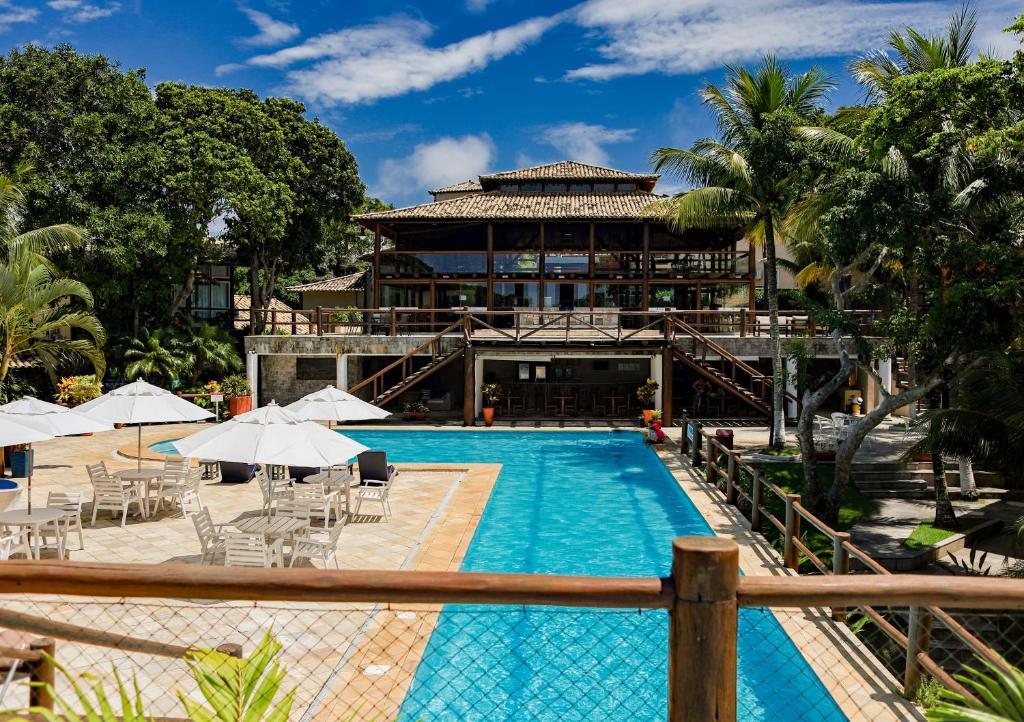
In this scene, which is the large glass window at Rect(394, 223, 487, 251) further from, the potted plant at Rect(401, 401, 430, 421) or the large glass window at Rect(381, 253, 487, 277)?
the potted plant at Rect(401, 401, 430, 421)

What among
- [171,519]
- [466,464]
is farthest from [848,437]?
[171,519]

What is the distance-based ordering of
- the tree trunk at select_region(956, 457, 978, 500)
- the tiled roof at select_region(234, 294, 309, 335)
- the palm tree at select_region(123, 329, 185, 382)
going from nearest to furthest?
the tree trunk at select_region(956, 457, 978, 500) < the palm tree at select_region(123, 329, 185, 382) < the tiled roof at select_region(234, 294, 309, 335)

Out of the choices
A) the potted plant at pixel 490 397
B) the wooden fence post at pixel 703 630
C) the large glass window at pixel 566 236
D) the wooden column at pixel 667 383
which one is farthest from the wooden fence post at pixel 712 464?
the large glass window at pixel 566 236

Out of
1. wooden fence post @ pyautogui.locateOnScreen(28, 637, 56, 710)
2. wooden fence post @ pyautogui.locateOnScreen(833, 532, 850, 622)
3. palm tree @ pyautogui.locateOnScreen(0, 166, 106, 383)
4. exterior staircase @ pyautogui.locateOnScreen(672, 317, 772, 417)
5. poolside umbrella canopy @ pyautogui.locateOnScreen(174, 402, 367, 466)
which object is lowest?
wooden fence post @ pyautogui.locateOnScreen(833, 532, 850, 622)

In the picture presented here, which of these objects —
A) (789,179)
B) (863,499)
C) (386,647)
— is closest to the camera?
(386,647)

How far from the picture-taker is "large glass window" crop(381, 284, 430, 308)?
35537 mm

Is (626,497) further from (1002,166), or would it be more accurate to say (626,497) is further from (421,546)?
(1002,166)

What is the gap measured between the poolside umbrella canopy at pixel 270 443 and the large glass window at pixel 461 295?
23.0 metres

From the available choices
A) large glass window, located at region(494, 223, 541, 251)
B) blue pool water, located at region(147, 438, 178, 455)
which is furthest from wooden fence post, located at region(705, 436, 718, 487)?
large glass window, located at region(494, 223, 541, 251)

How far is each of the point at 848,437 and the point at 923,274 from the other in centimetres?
345

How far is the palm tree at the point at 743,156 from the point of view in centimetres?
1980

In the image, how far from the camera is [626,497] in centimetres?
1650

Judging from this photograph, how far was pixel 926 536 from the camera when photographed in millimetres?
14562

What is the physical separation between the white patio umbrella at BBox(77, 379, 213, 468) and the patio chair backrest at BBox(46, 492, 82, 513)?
1.75 m
